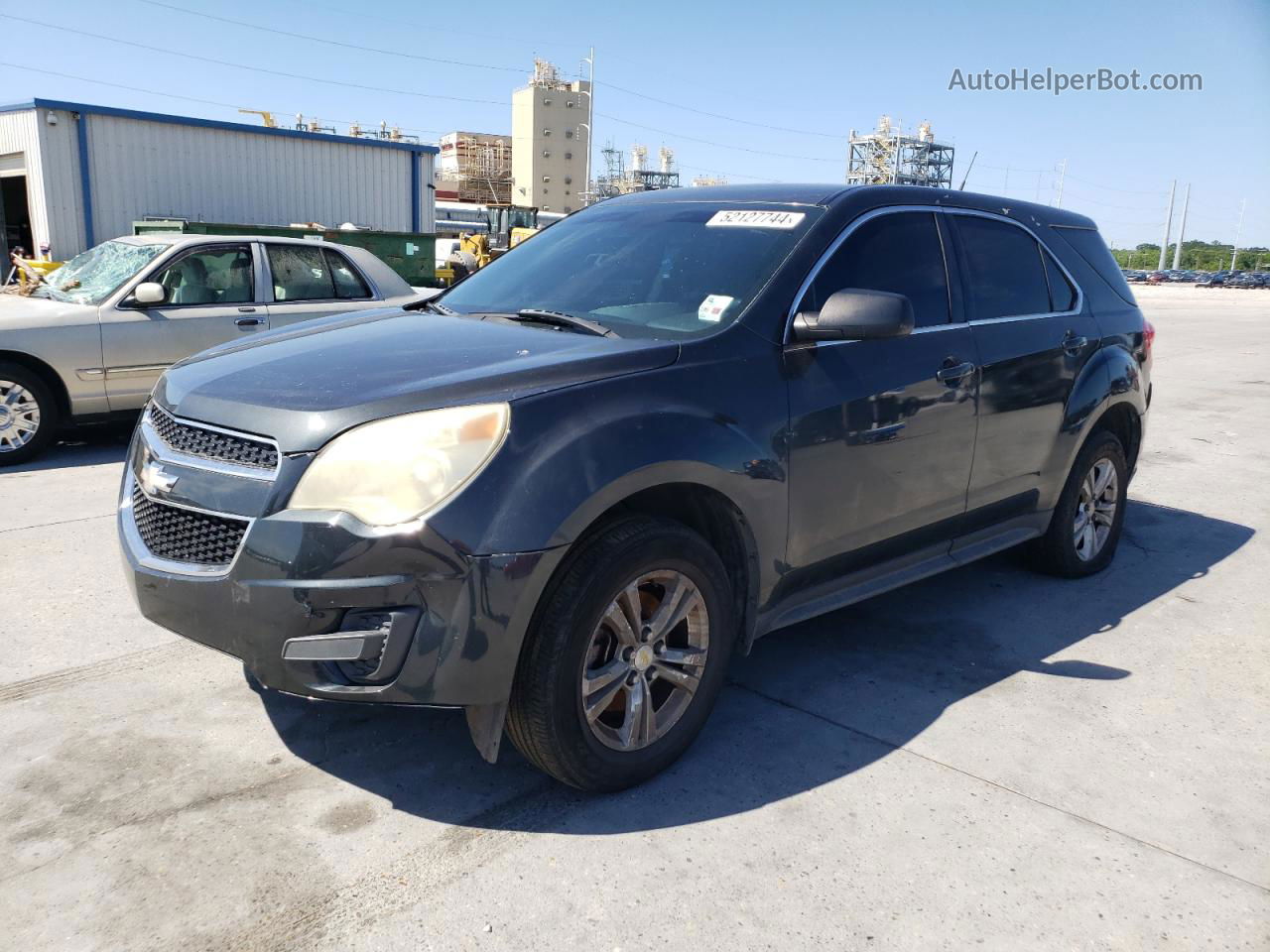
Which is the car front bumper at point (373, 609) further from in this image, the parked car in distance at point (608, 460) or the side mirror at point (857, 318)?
the side mirror at point (857, 318)

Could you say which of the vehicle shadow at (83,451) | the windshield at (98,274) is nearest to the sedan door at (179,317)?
the windshield at (98,274)

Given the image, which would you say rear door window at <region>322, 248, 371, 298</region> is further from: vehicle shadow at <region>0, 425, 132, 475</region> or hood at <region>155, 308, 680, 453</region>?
hood at <region>155, 308, 680, 453</region>

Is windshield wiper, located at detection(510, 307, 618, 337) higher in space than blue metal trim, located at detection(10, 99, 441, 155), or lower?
lower

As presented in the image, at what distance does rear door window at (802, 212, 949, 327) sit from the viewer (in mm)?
3617

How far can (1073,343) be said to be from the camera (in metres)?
4.73

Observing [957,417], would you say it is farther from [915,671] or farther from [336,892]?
[336,892]

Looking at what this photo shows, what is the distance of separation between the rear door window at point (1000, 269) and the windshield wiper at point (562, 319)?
5.76 feet

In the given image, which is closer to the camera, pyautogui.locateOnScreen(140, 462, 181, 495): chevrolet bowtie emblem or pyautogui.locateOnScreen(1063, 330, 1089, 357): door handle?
pyautogui.locateOnScreen(140, 462, 181, 495): chevrolet bowtie emblem

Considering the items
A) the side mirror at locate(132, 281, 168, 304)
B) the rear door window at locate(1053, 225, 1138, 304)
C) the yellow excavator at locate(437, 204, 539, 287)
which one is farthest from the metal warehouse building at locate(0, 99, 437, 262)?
the rear door window at locate(1053, 225, 1138, 304)

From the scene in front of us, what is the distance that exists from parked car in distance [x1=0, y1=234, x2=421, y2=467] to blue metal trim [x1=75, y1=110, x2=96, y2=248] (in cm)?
1466

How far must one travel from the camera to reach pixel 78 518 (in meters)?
5.84

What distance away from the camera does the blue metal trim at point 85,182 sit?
20.6m

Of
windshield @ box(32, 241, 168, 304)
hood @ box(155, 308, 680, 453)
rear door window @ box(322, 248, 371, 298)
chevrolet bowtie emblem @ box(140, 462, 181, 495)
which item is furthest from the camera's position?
rear door window @ box(322, 248, 371, 298)

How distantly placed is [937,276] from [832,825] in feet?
7.47
